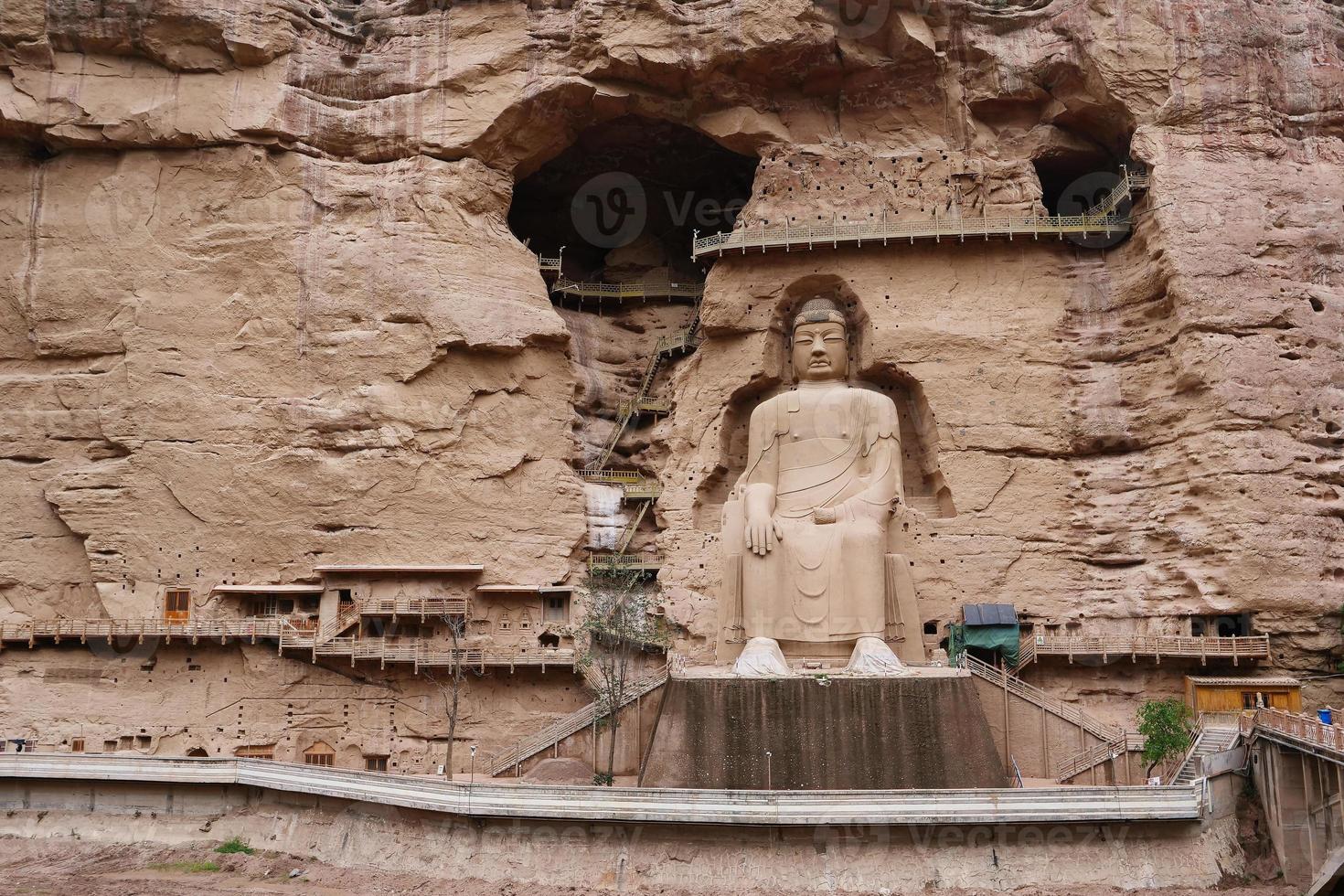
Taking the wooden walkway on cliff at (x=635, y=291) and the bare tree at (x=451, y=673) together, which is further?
the wooden walkway on cliff at (x=635, y=291)

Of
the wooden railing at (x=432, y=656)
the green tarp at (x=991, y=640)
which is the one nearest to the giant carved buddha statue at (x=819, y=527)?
the green tarp at (x=991, y=640)

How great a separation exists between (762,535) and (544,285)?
884 cm

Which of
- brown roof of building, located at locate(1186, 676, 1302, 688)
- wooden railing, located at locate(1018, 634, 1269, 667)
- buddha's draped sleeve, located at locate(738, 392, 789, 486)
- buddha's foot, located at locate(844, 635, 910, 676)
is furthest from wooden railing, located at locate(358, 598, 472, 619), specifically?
brown roof of building, located at locate(1186, 676, 1302, 688)

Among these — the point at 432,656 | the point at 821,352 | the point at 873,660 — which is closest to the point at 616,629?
the point at 432,656

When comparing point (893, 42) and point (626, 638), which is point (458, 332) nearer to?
point (626, 638)

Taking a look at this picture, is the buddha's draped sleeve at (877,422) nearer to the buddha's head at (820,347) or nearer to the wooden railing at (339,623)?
the buddha's head at (820,347)

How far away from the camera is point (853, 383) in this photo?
84.6 ft

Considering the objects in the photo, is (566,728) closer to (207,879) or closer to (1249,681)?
(207,879)

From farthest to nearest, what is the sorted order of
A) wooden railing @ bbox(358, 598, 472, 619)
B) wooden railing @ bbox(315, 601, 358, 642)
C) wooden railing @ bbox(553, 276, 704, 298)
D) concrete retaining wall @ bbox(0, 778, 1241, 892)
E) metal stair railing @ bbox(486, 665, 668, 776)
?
wooden railing @ bbox(553, 276, 704, 298) → wooden railing @ bbox(315, 601, 358, 642) → wooden railing @ bbox(358, 598, 472, 619) → metal stair railing @ bbox(486, 665, 668, 776) → concrete retaining wall @ bbox(0, 778, 1241, 892)

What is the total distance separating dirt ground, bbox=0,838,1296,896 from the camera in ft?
51.3

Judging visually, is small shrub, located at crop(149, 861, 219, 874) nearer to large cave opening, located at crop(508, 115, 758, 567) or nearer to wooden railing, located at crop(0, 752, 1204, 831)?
wooden railing, located at crop(0, 752, 1204, 831)

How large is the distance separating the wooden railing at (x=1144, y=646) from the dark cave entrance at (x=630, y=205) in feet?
42.0

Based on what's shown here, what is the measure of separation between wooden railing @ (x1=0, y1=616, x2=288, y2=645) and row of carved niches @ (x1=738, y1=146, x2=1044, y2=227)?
41.3 ft

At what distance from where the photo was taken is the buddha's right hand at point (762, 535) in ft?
66.9
